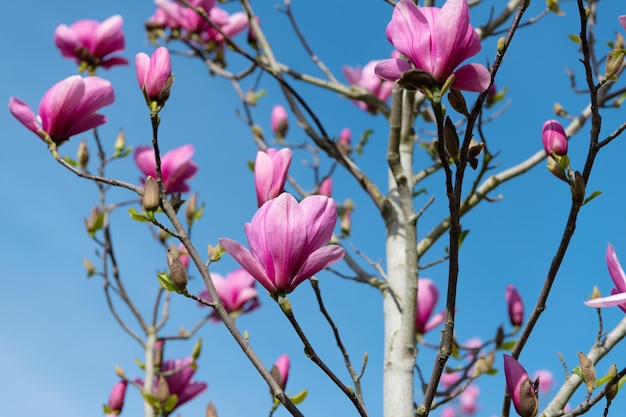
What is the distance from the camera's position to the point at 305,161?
3.29 m

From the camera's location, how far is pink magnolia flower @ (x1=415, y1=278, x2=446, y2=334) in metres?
2.25

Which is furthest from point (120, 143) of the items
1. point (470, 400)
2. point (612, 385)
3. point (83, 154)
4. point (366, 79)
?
point (470, 400)

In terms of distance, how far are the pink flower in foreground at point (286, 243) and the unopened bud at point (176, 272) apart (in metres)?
0.15

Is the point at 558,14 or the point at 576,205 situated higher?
the point at 558,14

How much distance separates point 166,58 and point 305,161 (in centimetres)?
212

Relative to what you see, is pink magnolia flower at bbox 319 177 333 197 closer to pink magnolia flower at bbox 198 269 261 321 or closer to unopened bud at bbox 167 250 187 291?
pink magnolia flower at bbox 198 269 261 321

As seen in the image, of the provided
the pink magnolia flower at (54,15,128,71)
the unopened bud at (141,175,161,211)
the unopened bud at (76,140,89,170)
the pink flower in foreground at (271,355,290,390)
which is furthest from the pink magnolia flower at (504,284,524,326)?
the pink magnolia flower at (54,15,128,71)

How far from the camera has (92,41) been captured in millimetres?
2605

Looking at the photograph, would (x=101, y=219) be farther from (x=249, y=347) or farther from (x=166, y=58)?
(x=249, y=347)

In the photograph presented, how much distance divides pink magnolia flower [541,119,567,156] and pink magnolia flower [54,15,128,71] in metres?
1.86

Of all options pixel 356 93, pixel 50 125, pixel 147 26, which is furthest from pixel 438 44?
pixel 147 26

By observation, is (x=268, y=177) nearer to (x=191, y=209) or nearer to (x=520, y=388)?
(x=520, y=388)

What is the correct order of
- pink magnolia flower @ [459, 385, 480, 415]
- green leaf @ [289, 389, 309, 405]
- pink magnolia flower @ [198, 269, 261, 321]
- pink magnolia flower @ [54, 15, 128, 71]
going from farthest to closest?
pink magnolia flower @ [459, 385, 480, 415]
pink magnolia flower @ [198, 269, 261, 321]
pink magnolia flower @ [54, 15, 128, 71]
green leaf @ [289, 389, 309, 405]

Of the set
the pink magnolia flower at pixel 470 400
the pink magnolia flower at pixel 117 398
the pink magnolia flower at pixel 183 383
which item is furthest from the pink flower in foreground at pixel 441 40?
the pink magnolia flower at pixel 470 400
